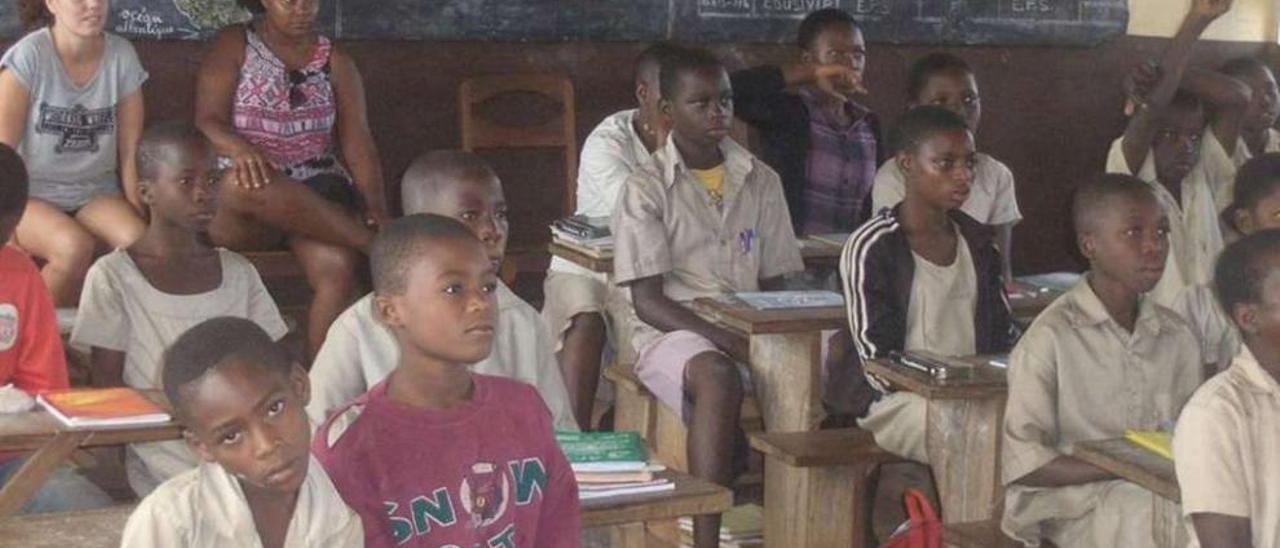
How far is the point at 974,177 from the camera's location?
15.6 feet

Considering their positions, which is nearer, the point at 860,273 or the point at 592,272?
the point at 860,273

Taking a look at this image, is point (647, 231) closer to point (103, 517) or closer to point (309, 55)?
point (309, 55)

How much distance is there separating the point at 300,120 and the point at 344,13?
3.04 feet

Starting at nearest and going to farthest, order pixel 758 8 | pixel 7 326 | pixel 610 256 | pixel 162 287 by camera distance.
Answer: pixel 7 326 → pixel 162 287 → pixel 610 256 → pixel 758 8

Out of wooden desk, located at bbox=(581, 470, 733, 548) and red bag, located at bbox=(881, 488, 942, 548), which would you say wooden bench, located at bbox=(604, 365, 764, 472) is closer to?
red bag, located at bbox=(881, 488, 942, 548)

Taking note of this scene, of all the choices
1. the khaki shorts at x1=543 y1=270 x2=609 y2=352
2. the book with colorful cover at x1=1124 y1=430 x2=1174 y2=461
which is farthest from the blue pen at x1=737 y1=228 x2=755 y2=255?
the book with colorful cover at x1=1124 y1=430 x2=1174 y2=461

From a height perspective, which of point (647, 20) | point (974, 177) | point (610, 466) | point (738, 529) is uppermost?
point (647, 20)

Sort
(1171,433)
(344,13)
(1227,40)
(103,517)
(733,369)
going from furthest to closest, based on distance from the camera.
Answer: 1. (1227,40)
2. (344,13)
3. (733,369)
4. (1171,433)
5. (103,517)

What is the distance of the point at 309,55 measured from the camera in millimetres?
4941

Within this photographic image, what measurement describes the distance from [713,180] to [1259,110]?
209 cm

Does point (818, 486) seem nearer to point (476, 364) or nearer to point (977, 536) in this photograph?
point (977, 536)

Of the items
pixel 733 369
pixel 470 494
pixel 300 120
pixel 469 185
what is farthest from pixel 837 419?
pixel 470 494

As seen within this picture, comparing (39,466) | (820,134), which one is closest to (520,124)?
(820,134)

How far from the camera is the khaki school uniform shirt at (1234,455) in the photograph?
2.69 meters
